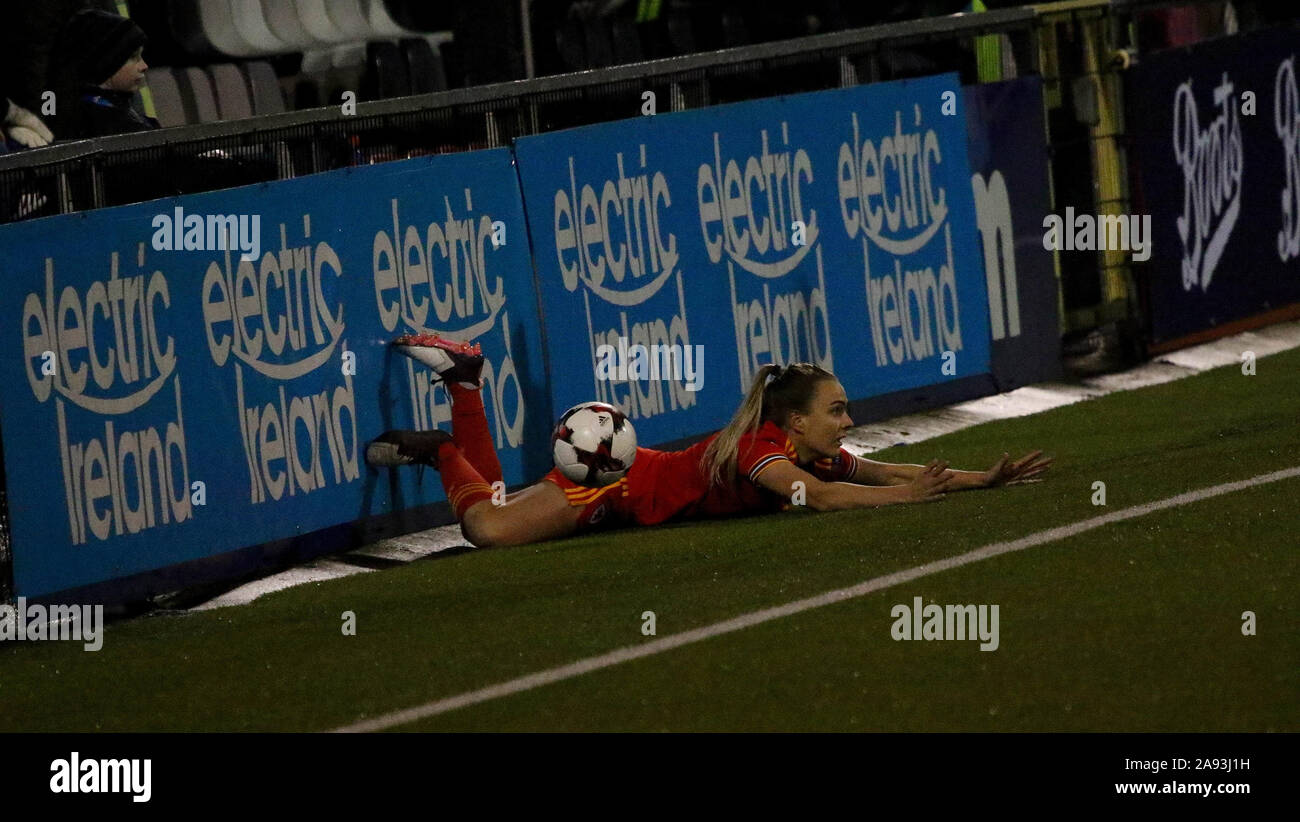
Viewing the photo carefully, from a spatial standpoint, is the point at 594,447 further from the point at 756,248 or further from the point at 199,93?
the point at 199,93

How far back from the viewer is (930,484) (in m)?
9.49

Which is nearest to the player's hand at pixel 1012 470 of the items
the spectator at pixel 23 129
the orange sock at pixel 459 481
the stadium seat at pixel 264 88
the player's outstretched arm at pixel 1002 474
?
the player's outstretched arm at pixel 1002 474

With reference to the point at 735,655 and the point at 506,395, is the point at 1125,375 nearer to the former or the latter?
the point at 506,395

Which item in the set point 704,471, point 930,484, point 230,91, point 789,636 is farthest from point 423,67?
point 789,636

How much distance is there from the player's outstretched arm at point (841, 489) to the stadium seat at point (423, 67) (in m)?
7.46

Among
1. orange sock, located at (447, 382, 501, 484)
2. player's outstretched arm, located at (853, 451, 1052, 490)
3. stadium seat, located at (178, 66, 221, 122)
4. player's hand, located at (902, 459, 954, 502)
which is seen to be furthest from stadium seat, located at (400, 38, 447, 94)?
player's hand, located at (902, 459, 954, 502)

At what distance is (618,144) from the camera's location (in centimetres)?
1125

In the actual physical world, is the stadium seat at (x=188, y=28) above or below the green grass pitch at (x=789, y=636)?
above

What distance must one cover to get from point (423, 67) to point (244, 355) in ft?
24.1

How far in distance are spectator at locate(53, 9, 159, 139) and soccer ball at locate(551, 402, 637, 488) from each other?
8.85 feet

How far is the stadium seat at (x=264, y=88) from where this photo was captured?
15130 mm

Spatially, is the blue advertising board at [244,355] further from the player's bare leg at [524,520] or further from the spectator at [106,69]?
the spectator at [106,69]

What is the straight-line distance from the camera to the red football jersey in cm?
980
